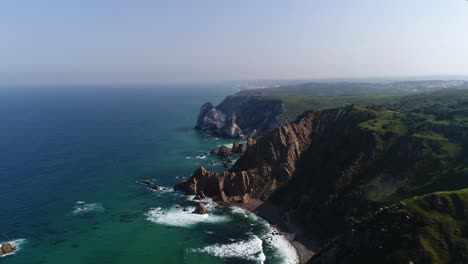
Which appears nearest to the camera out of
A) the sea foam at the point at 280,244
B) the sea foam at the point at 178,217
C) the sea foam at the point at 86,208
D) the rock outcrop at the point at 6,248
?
the rock outcrop at the point at 6,248

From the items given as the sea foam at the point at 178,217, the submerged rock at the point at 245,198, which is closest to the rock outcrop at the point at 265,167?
the submerged rock at the point at 245,198

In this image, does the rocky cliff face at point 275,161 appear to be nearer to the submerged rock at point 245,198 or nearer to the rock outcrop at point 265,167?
the rock outcrop at point 265,167

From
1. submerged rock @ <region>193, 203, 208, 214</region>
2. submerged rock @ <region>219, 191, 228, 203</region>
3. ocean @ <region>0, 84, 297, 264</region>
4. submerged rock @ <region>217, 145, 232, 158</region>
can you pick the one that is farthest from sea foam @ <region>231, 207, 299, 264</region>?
submerged rock @ <region>217, 145, 232, 158</region>

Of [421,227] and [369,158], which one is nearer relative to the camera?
[421,227]

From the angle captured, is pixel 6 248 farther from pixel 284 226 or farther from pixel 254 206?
pixel 284 226

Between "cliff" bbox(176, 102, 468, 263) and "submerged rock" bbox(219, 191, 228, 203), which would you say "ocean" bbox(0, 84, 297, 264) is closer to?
"submerged rock" bbox(219, 191, 228, 203)

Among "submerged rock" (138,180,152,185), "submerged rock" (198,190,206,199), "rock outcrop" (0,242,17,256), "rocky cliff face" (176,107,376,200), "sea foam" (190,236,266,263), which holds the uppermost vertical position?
"rocky cliff face" (176,107,376,200)

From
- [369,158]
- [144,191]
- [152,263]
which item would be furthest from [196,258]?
[369,158]

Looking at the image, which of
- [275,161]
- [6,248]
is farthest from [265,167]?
[6,248]

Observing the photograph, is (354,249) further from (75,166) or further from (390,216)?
(75,166)
